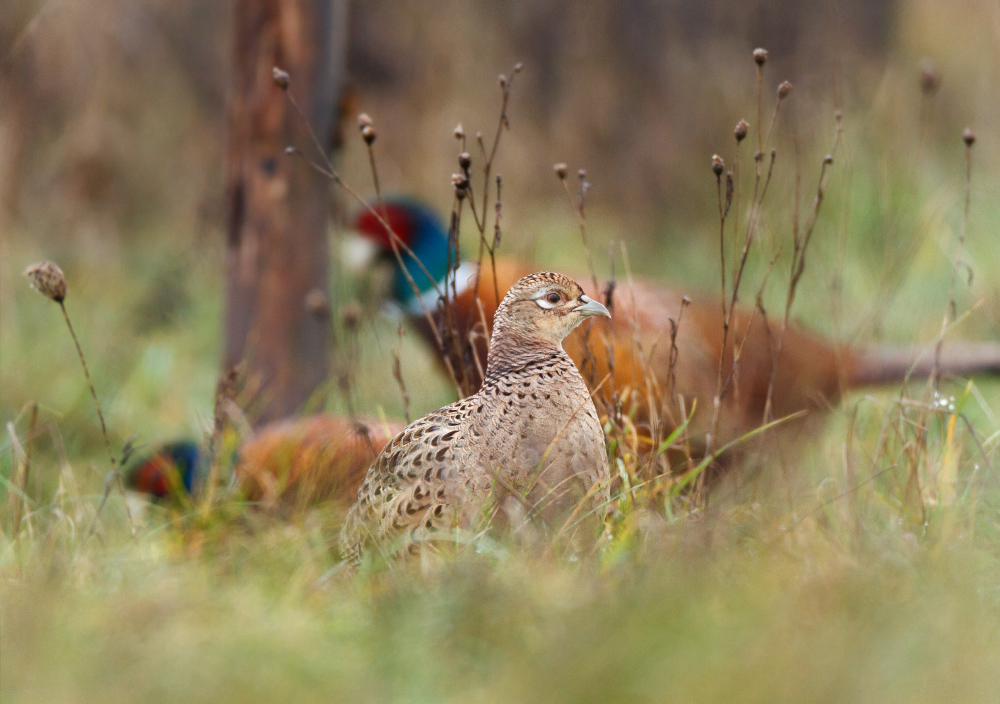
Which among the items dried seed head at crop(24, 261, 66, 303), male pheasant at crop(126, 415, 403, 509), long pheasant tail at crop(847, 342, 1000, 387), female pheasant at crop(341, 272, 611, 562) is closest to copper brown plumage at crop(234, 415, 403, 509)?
male pheasant at crop(126, 415, 403, 509)

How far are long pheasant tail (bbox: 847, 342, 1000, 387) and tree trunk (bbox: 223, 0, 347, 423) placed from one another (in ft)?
7.06

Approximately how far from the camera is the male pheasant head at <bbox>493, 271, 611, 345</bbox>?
2029 millimetres

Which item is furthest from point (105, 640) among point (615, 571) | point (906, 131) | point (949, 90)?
point (949, 90)

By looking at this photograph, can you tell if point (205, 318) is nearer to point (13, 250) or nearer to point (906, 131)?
point (13, 250)

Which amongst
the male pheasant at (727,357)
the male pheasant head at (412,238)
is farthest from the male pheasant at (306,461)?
the male pheasant head at (412,238)

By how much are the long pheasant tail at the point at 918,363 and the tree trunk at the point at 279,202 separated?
2.15m

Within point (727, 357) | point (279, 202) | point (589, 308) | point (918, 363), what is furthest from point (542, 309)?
point (279, 202)

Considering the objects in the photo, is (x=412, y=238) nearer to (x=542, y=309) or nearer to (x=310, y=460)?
(x=310, y=460)

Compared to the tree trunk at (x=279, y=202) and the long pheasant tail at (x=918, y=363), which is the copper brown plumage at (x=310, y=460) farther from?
the long pheasant tail at (x=918, y=363)

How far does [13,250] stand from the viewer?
7230 millimetres

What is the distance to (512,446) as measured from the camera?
6.45 feet

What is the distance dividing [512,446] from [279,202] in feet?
8.81

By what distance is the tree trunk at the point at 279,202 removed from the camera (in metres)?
4.20

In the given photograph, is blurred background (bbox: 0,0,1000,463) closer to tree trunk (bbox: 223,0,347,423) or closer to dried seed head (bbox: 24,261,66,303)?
tree trunk (bbox: 223,0,347,423)
